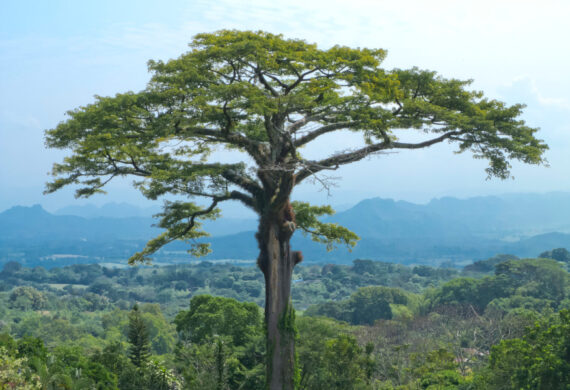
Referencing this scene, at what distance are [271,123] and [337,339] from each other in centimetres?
855

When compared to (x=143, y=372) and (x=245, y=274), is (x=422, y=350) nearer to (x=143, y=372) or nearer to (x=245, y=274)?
(x=143, y=372)

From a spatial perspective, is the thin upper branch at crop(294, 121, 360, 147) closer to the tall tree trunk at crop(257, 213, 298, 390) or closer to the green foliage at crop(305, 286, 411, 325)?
the tall tree trunk at crop(257, 213, 298, 390)

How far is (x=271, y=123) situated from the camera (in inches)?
530

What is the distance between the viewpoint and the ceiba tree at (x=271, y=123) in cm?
1253

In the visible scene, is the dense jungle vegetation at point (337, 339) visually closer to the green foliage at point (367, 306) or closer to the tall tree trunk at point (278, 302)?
the green foliage at point (367, 306)

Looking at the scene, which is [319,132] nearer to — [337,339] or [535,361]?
[535,361]

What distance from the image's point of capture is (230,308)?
23734 mm

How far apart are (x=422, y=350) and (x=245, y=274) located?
103587 mm

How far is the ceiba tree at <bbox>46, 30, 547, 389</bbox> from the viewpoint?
12.5 meters

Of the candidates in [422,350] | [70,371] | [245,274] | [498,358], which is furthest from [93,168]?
[245,274]

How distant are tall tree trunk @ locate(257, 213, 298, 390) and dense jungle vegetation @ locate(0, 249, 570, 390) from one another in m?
0.64

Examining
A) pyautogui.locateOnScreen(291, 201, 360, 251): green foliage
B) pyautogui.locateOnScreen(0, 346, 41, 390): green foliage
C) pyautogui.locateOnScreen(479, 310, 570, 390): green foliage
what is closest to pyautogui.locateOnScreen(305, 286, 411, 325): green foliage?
pyautogui.locateOnScreen(479, 310, 570, 390): green foliage

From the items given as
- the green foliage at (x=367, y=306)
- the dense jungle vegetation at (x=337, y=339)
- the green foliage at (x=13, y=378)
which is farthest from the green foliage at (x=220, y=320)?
the green foliage at (x=367, y=306)

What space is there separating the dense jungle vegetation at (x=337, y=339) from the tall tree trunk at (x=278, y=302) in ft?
2.09
